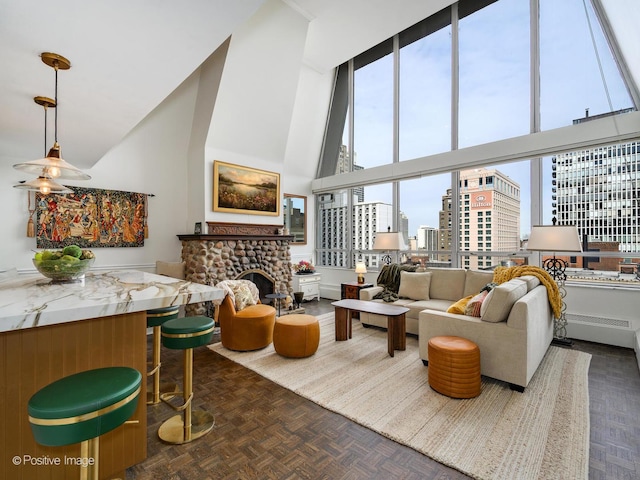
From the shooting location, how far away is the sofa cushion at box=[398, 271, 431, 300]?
445cm

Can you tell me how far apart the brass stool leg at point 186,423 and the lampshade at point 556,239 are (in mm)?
3839

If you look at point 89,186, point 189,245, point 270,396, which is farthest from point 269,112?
point 270,396

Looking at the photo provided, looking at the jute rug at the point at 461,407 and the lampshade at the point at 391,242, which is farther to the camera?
the lampshade at the point at 391,242

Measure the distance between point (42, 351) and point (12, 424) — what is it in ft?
1.12

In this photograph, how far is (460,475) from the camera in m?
1.71

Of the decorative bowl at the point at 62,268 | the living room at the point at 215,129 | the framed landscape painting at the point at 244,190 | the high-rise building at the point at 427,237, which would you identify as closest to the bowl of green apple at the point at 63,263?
the decorative bowl at the point at 62,268

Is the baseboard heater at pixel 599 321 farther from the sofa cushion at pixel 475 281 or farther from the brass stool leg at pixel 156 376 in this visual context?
the brass stool leg at pixel 156 376

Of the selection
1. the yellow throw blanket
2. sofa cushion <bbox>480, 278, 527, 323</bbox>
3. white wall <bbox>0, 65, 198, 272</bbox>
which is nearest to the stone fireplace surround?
white wall <bbox>0, 65, 198, 272</bbox>

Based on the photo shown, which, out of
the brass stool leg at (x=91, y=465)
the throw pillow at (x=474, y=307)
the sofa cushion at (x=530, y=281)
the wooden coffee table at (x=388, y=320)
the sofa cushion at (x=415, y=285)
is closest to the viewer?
the brass stool leg at (x=91, y=465)

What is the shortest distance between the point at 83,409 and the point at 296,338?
2.43 m

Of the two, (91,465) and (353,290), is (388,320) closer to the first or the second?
(353,290)

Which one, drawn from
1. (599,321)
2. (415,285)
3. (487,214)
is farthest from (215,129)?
(599,321)

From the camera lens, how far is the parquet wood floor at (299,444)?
5.69 ft

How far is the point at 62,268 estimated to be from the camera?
195 cm
